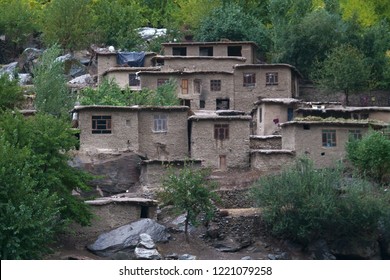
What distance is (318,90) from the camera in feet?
210

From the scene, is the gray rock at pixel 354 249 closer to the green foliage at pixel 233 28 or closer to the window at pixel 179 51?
the window at pixel 179 51

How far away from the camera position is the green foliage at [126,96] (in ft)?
181

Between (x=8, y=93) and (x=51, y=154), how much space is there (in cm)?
733

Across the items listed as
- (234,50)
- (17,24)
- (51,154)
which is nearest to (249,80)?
Answer: (234,50)

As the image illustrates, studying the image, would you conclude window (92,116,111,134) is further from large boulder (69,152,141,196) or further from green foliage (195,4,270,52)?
green foliage (195,4,270,52)

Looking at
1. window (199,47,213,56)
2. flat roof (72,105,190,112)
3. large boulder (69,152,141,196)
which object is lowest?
large boulder (69,152,141,196)

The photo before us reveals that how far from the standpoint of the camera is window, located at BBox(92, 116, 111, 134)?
5331 cm

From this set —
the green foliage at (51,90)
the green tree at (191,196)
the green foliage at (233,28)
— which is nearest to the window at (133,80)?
the green foliage at (51,90)

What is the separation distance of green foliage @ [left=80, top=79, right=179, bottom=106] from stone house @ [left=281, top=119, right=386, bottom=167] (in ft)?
19.7

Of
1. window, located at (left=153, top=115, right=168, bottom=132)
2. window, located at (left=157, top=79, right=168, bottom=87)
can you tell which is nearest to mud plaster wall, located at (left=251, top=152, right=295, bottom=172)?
window, located at (left=153, top=115, right=168, bottom=132)

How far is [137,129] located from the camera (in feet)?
176

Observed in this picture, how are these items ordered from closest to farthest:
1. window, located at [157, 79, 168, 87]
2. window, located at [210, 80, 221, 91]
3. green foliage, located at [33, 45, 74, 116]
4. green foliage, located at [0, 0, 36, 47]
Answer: green foliage, located at [33, 45, 74, 116] → window, located at [157, 79, 168, 87] → window, located at [210, 80, 221, 91] → green foliage, located at [0, 0, 36, 47]

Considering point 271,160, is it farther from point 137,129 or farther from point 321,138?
point 137,129

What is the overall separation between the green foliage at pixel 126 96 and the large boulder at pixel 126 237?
29.0ft
